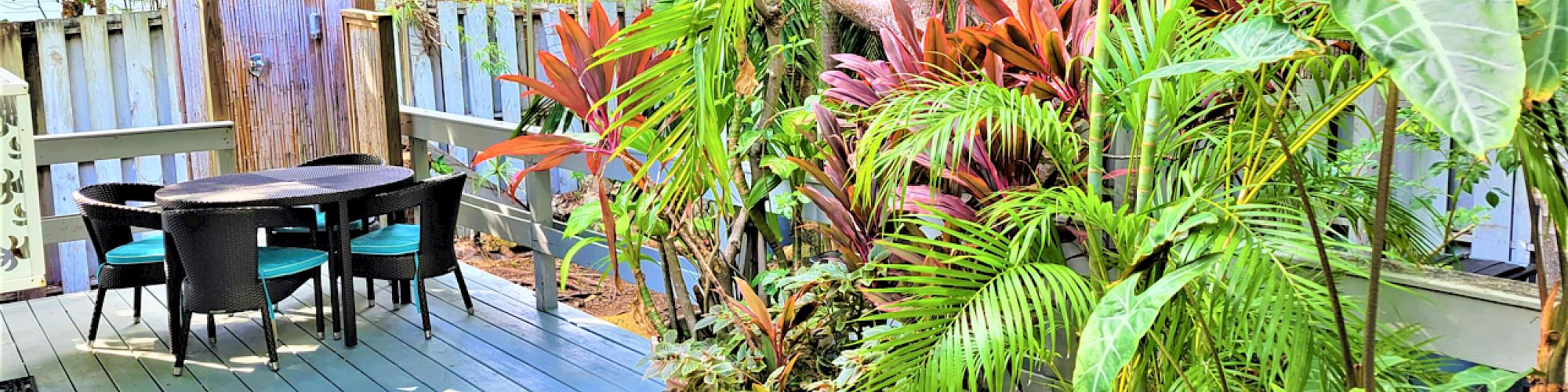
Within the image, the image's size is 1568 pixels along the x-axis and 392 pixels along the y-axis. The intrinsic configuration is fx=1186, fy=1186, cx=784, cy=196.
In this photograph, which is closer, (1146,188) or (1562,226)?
(1562,226)

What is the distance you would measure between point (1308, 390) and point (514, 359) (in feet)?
8.35

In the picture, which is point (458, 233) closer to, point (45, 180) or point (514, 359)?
point (45, 180)

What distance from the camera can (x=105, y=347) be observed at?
147 inches

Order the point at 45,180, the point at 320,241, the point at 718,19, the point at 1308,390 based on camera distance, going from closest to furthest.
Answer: the point at 1308,390, the point at 718,19, the point at 320,241, the point at 45,180

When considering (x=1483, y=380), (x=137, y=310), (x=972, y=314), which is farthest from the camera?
(x=137, y=310)

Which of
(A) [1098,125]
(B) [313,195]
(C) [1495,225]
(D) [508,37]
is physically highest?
(D) [508,37]

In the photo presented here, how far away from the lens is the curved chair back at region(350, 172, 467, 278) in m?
3.62

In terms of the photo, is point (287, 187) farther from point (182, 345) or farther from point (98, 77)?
point (98, 77)

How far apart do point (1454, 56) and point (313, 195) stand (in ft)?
10.6

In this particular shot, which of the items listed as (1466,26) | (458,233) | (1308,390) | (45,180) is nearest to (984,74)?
(1308,390)

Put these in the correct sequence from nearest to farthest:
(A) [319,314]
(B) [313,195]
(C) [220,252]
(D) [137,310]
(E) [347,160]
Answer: (C) [220,252] → (B) [313,195] → (A) [319,314] → (D) [137,310] → (E) [347,160]

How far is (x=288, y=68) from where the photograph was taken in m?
4.46

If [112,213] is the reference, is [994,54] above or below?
above

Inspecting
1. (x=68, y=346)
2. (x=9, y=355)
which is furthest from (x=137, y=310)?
(x=9, y=355)
